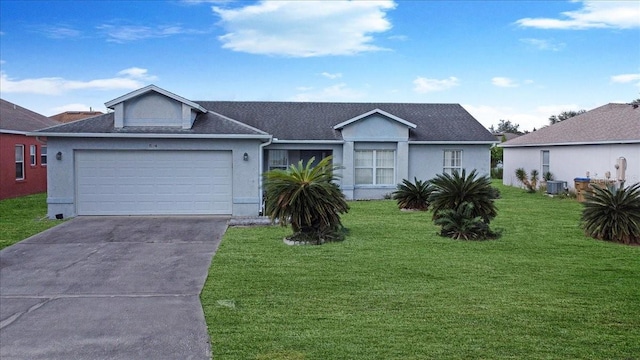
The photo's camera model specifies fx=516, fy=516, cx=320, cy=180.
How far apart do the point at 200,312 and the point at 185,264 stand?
10.4 feet

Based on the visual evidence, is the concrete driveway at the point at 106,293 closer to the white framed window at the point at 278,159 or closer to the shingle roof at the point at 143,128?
the shingle roof at the point at 143,128

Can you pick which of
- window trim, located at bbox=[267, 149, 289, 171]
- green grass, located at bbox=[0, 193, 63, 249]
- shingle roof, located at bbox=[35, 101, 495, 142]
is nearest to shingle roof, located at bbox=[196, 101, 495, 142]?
shingle roof, located at bbox=[35, 101, 495, 142]

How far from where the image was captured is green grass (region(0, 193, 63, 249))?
13.4 m

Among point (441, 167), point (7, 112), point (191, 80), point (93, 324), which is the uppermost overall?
point (191, 80)

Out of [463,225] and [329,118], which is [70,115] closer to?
[329,118]

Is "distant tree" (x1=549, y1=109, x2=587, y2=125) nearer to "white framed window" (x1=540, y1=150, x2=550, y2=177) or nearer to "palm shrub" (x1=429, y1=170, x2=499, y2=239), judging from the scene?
"white framed window" (x1=540, y1=150, x2=550, y2=177)

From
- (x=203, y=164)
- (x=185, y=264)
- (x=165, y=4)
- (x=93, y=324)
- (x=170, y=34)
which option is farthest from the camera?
(x=170, y=34)

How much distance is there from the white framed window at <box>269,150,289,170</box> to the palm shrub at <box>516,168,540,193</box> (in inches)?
507

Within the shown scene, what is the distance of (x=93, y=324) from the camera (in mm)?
6977

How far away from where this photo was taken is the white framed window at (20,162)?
24344mm

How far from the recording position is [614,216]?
12.8m

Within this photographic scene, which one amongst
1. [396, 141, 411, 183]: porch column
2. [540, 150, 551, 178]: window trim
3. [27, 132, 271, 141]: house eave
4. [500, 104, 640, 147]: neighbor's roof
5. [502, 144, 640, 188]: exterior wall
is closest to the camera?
[27, 132, 271, 141]: house eave

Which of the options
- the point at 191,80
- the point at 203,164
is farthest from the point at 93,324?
the point at 191,80

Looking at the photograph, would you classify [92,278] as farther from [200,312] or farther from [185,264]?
[200,312]
